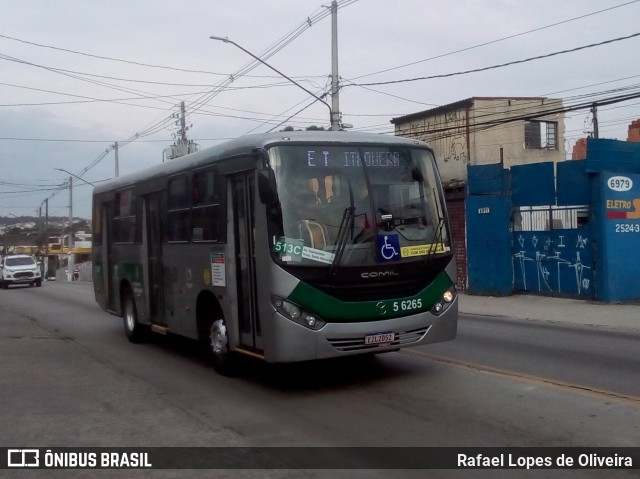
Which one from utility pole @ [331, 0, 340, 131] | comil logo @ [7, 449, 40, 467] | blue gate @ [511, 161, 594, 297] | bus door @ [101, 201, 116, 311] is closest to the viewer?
comil logo @ [7, 449, 40, 467]

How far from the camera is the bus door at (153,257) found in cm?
1195

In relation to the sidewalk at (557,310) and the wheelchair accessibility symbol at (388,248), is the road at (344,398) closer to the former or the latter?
the wheelchair accessibility symbol at (388,248)

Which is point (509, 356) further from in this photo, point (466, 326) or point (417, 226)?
point (466, 326)

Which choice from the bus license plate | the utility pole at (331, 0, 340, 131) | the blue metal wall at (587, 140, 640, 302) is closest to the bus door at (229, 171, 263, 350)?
the bus license plate

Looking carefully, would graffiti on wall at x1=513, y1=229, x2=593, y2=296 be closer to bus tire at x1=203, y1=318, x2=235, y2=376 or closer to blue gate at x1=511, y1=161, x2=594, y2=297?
blue gate at x1=511, y1=161, x2=594, y2=297

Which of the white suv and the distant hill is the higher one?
the distant hill

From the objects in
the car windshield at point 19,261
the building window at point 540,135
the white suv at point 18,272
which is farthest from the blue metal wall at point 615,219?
the car windshield at point 19,261

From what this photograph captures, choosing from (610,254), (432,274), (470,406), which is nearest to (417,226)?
(432,274)

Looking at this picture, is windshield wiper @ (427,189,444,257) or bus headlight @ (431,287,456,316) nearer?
windshield wiper @ (427,189,444,257)

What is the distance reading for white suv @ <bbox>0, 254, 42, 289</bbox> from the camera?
129 ft

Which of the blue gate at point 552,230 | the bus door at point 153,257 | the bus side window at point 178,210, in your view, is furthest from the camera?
the blue gate at point 552,230

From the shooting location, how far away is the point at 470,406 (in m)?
7.62

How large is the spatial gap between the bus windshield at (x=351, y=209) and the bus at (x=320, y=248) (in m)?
0.01

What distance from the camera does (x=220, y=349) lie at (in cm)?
971
